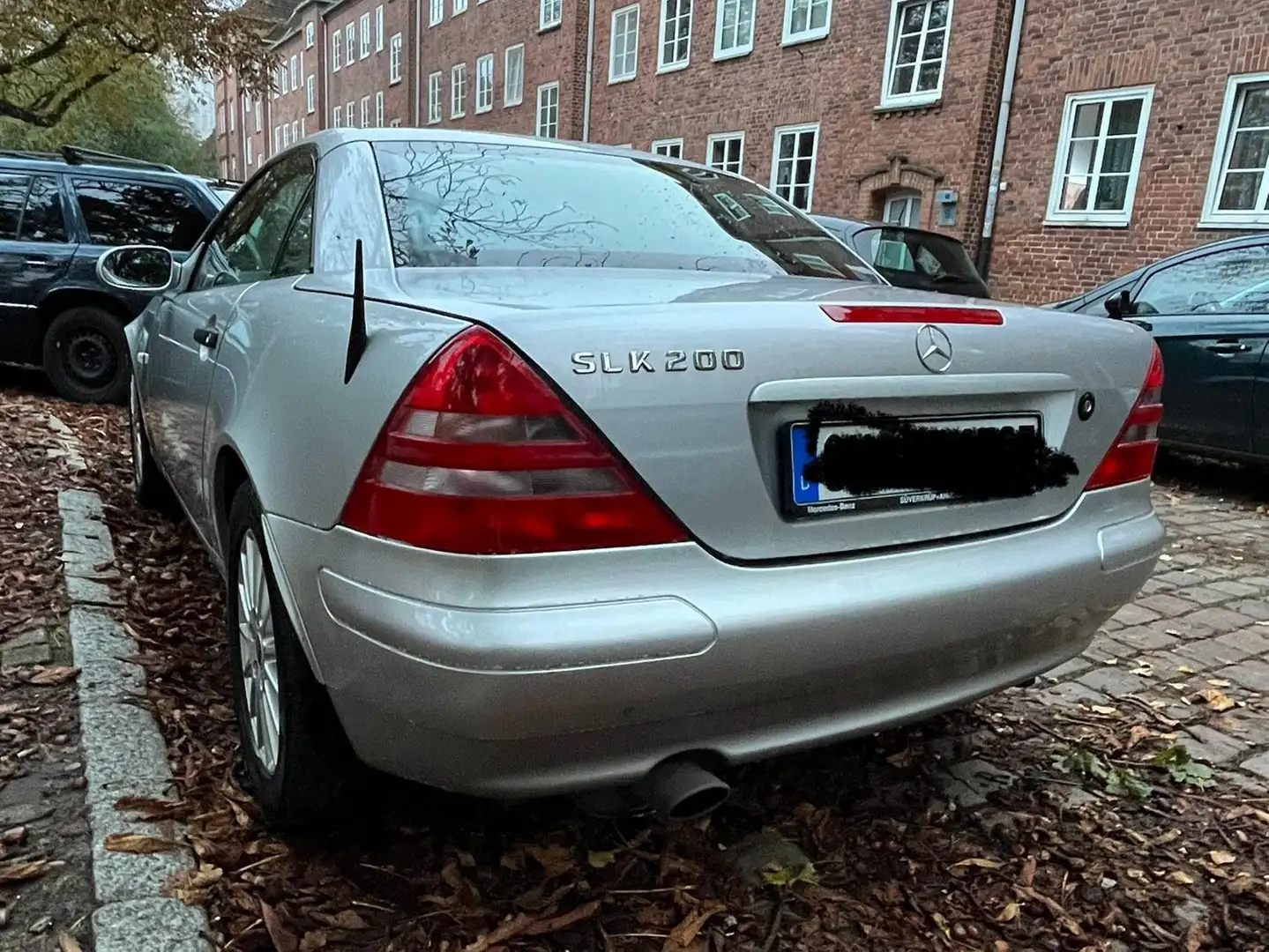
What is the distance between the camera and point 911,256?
749cm

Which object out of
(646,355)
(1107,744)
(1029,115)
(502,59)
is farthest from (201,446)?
(502,59)

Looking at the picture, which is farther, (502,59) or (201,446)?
(502,59)

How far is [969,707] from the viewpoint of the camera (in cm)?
288

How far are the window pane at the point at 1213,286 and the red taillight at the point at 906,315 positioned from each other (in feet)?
15.5

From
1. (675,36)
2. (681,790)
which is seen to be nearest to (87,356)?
(681,790)

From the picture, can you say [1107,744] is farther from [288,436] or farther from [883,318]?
[288,436]

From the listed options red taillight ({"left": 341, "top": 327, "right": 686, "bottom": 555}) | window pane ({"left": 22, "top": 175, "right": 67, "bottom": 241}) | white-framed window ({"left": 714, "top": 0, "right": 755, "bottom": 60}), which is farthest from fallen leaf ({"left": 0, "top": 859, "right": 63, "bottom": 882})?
white-framed window ({"left": 714, "top": 0, "right": 755, "bottom": 60})

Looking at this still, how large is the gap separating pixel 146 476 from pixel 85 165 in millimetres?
3812

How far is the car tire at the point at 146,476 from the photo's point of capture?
4043 millimetres

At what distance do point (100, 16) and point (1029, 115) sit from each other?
13980 mm

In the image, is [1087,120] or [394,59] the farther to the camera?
[394,59]

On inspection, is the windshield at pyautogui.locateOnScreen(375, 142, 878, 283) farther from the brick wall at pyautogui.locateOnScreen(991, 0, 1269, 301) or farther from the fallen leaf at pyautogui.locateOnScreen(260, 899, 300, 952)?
the brick wall at pyautogui.locateOnScreen(991, 0, 1269, 301)

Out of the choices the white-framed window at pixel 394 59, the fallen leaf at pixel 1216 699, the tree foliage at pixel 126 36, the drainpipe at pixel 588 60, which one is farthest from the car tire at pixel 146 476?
the white-framed window at pixel 394 59

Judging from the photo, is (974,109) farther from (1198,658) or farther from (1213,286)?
(1198,658)
